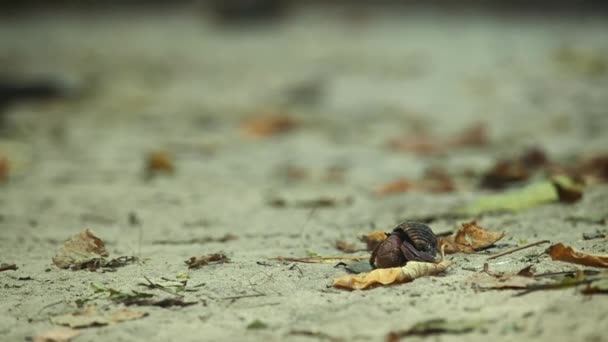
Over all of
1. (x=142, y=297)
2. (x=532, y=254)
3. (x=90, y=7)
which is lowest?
(x=142, y=297)

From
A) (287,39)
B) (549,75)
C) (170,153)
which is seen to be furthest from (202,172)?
(287,39)

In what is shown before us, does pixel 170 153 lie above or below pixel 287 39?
below

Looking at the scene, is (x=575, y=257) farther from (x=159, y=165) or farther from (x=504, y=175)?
(x=159, y=165)

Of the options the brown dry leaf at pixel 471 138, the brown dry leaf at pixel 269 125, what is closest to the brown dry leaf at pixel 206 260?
the brown dry leaf at pixel 471 138

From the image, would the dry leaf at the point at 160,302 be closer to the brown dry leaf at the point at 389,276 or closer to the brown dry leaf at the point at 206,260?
the brown dry leaf at the point at 206,260

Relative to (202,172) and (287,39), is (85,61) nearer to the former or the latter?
(287,39)
